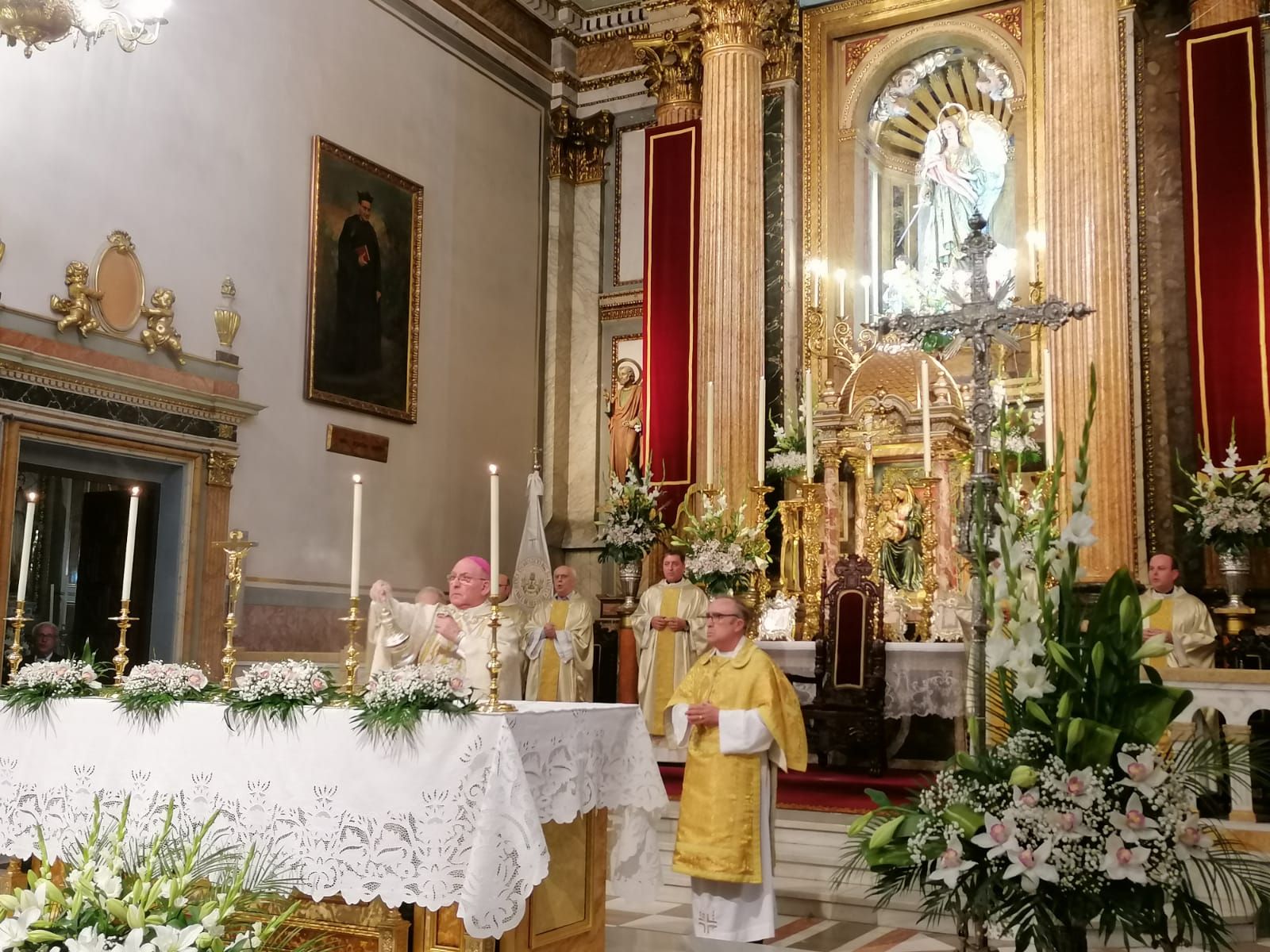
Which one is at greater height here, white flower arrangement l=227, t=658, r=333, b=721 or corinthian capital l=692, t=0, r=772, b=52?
corinthian capital l=692, t=0, r=772, b=52

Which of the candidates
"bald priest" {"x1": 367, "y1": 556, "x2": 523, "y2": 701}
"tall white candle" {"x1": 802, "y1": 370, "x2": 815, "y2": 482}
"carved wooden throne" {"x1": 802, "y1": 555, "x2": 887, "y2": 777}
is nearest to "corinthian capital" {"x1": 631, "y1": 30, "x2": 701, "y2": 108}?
"tall white candle" {"x1": 802, "y1": 370, "x2": 815, "y2": 482}

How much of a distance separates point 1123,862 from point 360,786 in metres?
2.71

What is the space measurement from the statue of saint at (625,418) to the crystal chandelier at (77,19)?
6.62 meters

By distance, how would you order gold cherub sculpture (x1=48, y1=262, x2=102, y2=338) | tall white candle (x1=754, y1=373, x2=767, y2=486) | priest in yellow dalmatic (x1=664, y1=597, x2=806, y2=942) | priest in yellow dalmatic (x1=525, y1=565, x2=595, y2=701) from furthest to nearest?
priest in yellow dalmatic (x1=525, y1=565, x2=595, y2=701), tall white candle (x1=754, y1=373, x2=767, y2=486), gold cherub sculpture (x1=48, y1=262, x2=102, y2=338), priest in yellow dalmatic (x1=664, y1=597, x2=806, y2=942)

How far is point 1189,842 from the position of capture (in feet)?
8.75

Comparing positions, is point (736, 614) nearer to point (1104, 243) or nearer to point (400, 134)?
point (1104, 243)

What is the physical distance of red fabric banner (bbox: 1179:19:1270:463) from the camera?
1077cm

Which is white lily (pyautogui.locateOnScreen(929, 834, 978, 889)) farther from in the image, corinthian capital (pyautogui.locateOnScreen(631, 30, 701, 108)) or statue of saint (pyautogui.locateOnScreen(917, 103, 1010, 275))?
corinthian capital (pyautogui.locateOnScreen(631, 30, 701, 108))

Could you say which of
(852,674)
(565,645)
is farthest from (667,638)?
(852,674)

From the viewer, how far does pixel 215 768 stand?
4.75 metres

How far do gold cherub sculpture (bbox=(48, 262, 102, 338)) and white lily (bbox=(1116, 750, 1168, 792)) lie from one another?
8209 mm

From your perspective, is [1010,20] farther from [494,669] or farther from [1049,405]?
[494,669]

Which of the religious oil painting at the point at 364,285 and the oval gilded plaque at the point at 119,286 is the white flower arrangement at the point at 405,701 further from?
the religious oil painting at the point at 364,285

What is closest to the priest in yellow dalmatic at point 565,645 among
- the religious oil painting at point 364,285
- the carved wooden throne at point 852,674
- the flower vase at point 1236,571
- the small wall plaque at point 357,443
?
the carved wooden throne at point 852,674
